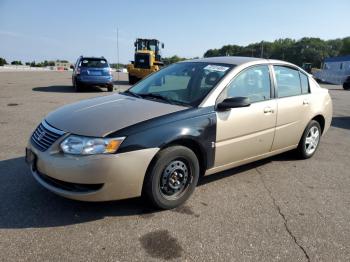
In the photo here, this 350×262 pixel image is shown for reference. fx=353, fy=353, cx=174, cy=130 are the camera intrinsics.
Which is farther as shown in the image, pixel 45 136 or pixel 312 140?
pixel 312 140

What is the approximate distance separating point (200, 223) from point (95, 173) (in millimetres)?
1133

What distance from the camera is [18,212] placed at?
3504 mm

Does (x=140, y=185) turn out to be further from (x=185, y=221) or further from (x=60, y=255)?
(x=60, y=255)

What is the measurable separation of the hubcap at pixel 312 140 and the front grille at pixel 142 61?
16946 mm

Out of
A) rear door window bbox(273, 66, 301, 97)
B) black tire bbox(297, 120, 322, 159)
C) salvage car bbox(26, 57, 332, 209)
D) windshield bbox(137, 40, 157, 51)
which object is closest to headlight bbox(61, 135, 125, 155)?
salvage car bbox(26, 57, 332, 209)

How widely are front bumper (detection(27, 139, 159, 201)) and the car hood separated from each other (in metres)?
0.27

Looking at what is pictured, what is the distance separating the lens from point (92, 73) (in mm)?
15453

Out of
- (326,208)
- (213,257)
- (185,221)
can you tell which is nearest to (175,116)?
(185,221)

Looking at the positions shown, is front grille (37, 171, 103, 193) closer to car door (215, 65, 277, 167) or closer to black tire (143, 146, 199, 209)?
black tire (143, 146, 199, 209)

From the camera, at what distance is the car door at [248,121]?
4113 mm

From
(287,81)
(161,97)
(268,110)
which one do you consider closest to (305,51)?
(287,81)

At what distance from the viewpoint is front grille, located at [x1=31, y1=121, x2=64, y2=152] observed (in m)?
3.48

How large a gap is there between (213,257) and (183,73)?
2596 mm

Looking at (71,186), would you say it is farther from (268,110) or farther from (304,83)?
(304,83)
